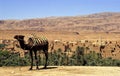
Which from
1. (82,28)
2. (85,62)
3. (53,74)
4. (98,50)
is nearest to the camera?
(53,74)

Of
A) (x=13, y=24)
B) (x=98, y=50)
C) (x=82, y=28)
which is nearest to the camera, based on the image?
(x=98, y=50)

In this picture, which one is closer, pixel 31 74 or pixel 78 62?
pixel 31 74

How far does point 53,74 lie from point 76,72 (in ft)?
5.22

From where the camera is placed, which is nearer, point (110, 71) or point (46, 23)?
point (110, 71)

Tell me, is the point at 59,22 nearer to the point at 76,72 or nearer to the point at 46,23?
the point at 46,23

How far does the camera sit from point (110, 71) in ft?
61.8

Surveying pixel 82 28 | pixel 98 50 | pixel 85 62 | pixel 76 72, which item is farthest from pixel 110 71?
pixel 82 28

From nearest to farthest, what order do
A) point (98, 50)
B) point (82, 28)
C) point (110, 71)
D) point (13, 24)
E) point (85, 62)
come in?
point (110, 71)
point (85, 62)
point (98, 50)
point (82, 28)
point (13, 24)

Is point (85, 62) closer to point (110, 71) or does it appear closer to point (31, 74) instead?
point (110, 71)

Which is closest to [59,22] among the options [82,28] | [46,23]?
[46,23]

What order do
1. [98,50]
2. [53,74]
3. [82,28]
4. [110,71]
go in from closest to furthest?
[53,74] < [110,71] < [98,50] < [82,28]

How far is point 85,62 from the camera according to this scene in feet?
85.5

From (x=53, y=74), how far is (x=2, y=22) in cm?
16253

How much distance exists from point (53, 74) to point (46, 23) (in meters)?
160
